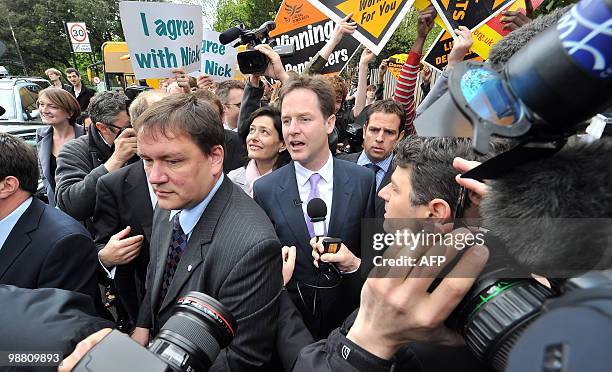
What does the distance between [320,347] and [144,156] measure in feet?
3.96

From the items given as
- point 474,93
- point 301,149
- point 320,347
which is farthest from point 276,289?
point 474,93

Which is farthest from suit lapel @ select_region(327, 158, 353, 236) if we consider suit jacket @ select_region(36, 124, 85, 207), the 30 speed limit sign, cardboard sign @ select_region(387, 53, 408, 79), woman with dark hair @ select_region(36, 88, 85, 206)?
the 30 speed limit sign

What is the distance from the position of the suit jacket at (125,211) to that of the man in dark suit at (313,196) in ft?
2.28

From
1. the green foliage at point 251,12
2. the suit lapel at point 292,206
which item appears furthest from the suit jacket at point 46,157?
the green foliage at point 251,12

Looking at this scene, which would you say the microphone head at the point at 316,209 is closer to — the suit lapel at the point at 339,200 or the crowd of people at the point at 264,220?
the crowd of people at the point at 264,220

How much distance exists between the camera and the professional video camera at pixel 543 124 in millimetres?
384

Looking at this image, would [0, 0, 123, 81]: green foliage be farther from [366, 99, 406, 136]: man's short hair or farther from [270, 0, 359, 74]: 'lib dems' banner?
[366, 99, 406, 136]: man's short hair

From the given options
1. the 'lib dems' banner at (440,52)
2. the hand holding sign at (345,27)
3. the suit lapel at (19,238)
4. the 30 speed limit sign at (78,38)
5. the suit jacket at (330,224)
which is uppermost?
the 30 speed limit sign at (78,38)

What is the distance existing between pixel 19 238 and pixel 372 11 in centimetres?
287

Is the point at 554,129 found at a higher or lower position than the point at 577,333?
higher

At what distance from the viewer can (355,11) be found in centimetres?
335

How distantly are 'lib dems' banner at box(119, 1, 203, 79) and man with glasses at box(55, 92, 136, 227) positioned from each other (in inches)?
21.7

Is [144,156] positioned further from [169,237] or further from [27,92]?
[27,92]

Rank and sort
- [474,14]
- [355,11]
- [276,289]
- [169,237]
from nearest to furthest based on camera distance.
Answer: [276,289]
[169,237]
[474,14]
[355,11]
